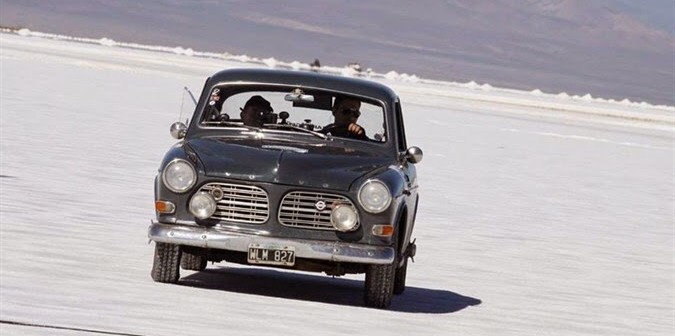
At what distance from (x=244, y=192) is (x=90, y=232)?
408 centimetres

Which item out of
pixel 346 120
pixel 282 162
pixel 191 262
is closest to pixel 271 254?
pixel 282 162

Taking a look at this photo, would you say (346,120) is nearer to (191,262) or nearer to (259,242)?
(191,262)

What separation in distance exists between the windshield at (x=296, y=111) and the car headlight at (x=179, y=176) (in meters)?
1.25

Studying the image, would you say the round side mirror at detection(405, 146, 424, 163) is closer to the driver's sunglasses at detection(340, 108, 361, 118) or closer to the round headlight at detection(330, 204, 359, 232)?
the driver's sunglasses at detection(340, 108, 361, 118)

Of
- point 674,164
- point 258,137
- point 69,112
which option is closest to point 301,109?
point 258,137

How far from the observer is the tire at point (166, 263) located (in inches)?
528

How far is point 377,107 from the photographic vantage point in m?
14.9

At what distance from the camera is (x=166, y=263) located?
532 inches

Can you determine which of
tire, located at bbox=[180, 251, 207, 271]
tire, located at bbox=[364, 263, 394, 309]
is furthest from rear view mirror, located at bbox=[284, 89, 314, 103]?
tire, located at bbox=[364, 263, 394, 309]

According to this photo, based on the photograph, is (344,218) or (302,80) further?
(302,80)

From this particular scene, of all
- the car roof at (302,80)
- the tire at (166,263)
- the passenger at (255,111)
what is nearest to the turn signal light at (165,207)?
the tire at (166,263)

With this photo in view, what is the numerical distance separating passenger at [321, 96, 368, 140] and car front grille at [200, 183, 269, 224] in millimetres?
1551

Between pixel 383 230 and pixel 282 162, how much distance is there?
87 centimetres

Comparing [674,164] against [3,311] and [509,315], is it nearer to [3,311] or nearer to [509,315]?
[509,315]
